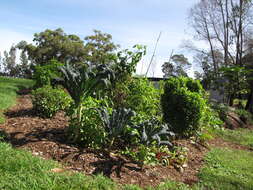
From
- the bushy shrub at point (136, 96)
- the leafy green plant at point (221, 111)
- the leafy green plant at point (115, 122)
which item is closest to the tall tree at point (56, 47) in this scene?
the leafy green plant at point (221, 111)

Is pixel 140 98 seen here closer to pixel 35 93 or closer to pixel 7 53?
pixel 35 93

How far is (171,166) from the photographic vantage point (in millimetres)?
3514

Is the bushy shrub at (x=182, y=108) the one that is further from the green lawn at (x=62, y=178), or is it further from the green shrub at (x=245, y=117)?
the green shrub at (x=245, y=117)

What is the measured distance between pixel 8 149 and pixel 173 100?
329cm

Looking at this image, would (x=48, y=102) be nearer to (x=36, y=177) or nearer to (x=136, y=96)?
(x=136, y=96)

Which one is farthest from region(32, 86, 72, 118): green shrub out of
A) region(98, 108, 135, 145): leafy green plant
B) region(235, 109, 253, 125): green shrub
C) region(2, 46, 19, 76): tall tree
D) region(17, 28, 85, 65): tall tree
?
region(2, 46, 19, 76): tall tree

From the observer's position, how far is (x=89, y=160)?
3037mm

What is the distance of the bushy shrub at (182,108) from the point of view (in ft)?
15.8

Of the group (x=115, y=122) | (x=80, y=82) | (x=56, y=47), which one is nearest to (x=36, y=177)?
(x=115, y=122)

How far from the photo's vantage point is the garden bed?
2867 millimetres

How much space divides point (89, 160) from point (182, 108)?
8.22 ft

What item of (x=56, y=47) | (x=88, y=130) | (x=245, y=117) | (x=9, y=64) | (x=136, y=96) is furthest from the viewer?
(x=9, y=64)

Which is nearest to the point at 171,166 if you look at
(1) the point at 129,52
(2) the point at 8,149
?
(2) the point at 8,149

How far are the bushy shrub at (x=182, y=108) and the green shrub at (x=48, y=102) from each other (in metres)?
2.18
